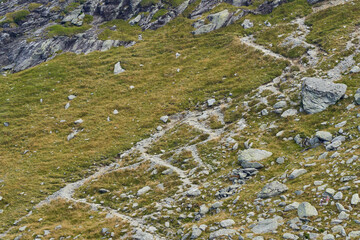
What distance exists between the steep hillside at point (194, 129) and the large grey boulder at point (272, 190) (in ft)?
0.30

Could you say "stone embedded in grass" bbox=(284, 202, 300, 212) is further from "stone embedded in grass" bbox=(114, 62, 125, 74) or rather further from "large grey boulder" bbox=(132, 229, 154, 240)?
"stone embedded in grass" bbox=(114, 62, 125, 74)

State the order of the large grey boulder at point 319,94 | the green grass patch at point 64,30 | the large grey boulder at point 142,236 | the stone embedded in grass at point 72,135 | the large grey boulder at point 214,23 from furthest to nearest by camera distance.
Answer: the green grass patch at point 64,30 → the large grey boulder at point 214,23 → the stone embedded in grass at point 72,135 → the large grey boulder at point 319,94 → the large grey boulder at point 142,236

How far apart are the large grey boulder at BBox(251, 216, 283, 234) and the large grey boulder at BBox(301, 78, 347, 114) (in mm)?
16086

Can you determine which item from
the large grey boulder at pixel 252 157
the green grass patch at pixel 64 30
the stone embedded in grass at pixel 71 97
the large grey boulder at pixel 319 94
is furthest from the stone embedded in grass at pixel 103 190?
the green grass patch at pixel 64 30

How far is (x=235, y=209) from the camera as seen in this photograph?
16.8 metres

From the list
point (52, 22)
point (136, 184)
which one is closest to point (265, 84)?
point (136, 184)

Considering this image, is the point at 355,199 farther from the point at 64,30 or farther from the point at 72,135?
the point at 64,30

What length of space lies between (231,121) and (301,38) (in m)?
25.1

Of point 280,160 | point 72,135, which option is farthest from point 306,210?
point 72,135

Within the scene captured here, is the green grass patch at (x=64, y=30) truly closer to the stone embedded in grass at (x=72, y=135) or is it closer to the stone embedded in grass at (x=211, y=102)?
the stone embedded in grass at (x=72, y=135)

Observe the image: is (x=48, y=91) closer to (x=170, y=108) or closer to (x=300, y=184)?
(x=170, y=108)

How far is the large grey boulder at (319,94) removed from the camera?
83.8ft

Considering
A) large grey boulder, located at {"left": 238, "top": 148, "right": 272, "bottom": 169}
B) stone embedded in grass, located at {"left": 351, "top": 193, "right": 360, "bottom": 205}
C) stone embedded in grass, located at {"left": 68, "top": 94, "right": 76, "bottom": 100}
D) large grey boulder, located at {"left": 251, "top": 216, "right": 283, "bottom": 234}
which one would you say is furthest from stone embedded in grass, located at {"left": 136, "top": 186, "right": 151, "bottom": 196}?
stone embedded in grass, located at {"left": 68, "top": 94, "right": 76, "bottom": 100}

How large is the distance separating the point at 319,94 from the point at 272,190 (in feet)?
47.7
